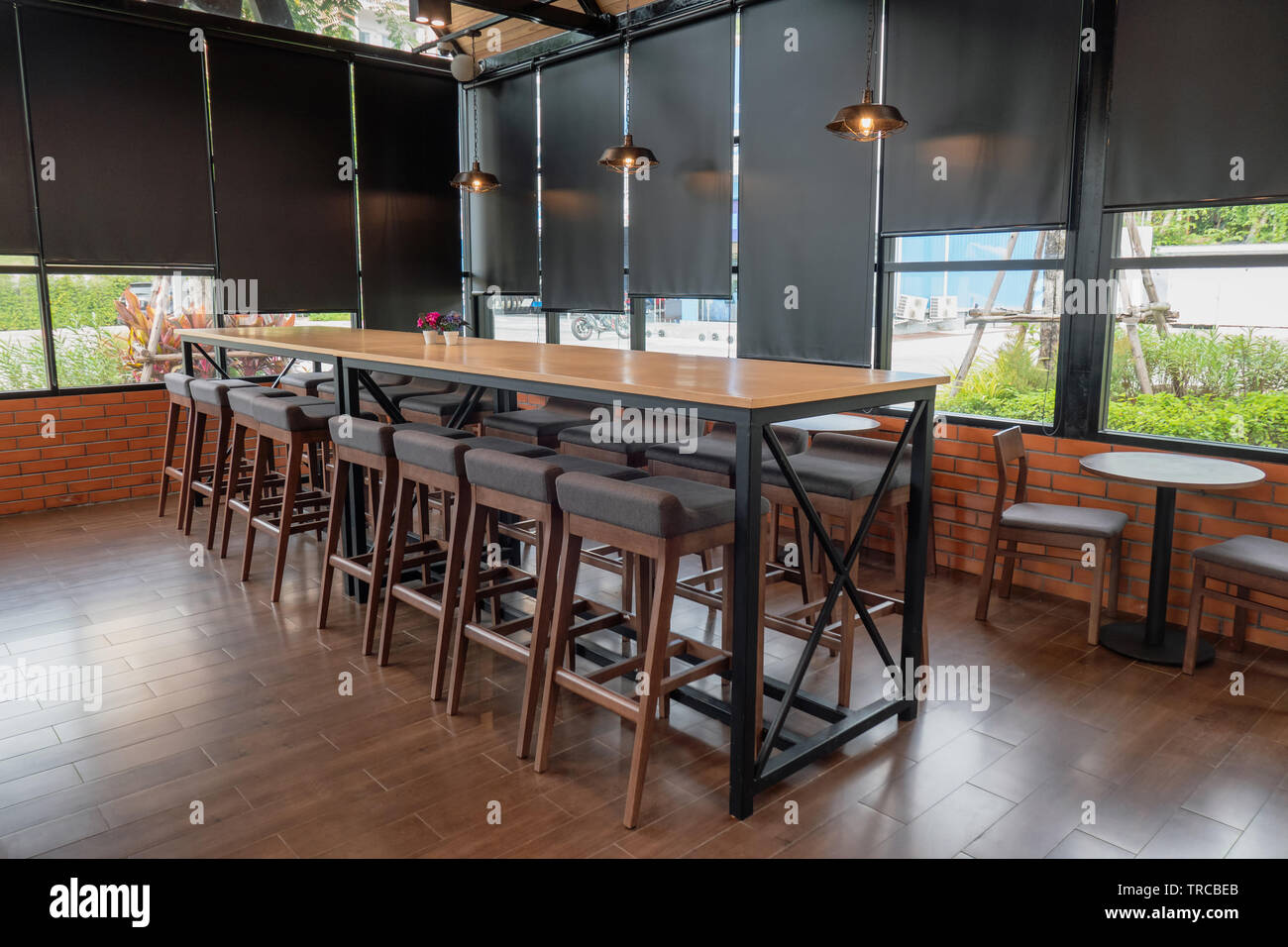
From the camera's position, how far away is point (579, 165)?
6.59 meters

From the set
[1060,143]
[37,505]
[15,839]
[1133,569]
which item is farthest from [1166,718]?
[37,505]

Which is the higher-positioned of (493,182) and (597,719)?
(493,182)

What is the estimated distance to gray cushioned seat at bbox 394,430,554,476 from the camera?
9.95ft

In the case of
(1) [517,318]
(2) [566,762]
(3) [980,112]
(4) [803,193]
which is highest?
(3) [980,112]

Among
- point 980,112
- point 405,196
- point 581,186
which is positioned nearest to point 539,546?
point 980,112

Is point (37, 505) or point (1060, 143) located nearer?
point (1060, 143)

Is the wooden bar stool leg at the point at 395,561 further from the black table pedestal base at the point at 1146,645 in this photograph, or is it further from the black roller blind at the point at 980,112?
the black roller blind at the point at 980,112

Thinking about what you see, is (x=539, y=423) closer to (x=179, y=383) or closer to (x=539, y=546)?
(x=539, y=546)

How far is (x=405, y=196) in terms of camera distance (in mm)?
7266

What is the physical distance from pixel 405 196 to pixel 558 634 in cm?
564

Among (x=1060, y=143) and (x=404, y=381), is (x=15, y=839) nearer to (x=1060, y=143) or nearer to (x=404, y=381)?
(x=404, y=381)
